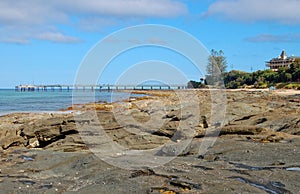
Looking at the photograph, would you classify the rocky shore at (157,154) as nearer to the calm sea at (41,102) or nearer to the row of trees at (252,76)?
the calm sea at (41,102)

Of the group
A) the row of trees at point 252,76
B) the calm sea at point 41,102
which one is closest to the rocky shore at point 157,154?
the calm sea at point 41,102

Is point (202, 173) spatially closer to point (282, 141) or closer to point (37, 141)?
point (282, 141)

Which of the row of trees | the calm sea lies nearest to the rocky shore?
the calm sea

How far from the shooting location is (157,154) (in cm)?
1365

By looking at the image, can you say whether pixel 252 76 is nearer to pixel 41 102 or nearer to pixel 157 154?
pixel 41 102

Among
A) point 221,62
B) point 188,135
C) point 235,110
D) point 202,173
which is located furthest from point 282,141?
point 221,62

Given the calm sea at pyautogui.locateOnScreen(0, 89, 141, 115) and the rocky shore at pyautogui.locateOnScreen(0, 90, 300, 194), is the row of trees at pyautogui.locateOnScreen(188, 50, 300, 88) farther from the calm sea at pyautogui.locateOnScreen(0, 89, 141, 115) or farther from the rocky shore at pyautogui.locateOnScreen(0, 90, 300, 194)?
the rocky shore at pyautogui.locateOnScreen(0, 90, 300, 194)

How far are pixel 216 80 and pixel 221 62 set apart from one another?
3742 centimetres

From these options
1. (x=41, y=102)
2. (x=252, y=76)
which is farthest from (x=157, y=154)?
(x=252, y=76)

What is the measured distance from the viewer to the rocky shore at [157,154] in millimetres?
9156

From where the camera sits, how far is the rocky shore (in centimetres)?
916

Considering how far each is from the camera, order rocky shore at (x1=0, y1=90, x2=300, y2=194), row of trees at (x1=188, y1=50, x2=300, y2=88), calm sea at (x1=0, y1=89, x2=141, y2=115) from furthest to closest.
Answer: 1. row of trees at (x1=188, y1=50, x2=300, y2=88)
2. calm sea at (x1=0, y1=89, x2=141, y2=115)
3. rocky shore at (x1=0, y1=90, x2=300, y2=194)

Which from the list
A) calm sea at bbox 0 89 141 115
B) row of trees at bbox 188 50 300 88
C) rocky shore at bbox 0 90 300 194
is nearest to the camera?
rocky shore at bbox 0 90 300 194

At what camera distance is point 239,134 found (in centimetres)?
1616
